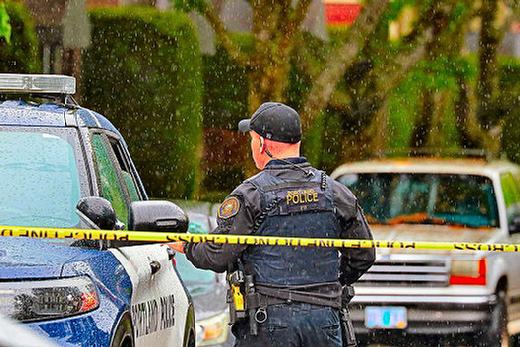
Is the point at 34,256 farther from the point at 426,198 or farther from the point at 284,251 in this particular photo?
the point at 426,198

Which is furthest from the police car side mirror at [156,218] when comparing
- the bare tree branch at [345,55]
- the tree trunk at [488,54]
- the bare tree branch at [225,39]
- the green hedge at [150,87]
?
the tree trunk at [488,54]

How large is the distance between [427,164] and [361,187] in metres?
0.65

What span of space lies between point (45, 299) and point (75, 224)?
77cm

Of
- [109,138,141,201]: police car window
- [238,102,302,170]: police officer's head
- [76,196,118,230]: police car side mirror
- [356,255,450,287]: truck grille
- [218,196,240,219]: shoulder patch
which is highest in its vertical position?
[238,102,302,170]: police officer's head

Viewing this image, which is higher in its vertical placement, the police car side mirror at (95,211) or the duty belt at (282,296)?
the police car side mirror at (95,211)

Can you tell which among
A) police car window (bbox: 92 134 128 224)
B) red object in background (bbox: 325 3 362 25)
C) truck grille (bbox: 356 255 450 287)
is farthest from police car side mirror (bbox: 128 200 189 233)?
red object in background (bbox: 325 3 362 25)

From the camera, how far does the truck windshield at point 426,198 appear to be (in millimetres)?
14180

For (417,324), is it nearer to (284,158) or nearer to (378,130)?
(284,158)

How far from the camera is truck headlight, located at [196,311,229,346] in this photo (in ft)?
37.7

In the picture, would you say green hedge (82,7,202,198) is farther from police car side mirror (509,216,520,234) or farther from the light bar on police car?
the light bar on police car

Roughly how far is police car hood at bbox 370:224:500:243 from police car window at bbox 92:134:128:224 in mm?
5953

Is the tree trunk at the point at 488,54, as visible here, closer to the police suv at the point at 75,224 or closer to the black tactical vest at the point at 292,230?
the police suv at the point at 75,224

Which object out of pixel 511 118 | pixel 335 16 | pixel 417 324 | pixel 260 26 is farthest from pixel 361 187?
pixel 335 16

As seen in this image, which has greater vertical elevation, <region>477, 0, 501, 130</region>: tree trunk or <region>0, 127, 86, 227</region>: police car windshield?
<region>0, 127, 86, 227</region>: police car windshield
